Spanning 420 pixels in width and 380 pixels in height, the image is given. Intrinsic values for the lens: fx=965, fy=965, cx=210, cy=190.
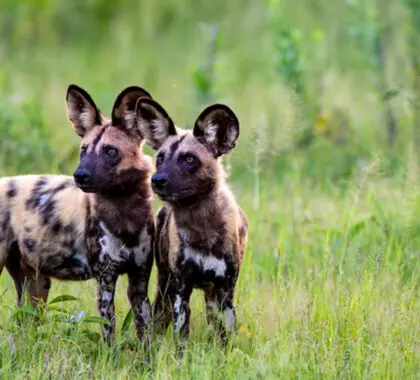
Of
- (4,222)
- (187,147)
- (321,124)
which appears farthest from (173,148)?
(321,124)

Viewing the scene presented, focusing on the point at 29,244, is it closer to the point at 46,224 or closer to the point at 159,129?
the point at 46,224

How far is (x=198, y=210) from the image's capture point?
4719 mm

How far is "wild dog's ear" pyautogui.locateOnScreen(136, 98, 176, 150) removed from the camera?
4754mm

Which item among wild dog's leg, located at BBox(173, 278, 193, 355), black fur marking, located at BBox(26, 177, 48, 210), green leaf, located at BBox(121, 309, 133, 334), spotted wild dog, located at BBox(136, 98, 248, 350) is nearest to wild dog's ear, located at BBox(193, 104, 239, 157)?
spotted wild dog, located at BBox(136, 98, 248, 350)

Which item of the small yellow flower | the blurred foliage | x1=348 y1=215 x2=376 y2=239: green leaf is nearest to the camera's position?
x1=348 y1=215 x2=376 y2=239: green leaf

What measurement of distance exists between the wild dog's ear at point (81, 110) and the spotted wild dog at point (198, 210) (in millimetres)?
326

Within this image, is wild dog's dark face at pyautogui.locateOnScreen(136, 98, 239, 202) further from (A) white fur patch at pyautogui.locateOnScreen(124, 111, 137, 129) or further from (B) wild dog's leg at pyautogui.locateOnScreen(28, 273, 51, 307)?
(B) wild dog's leg at pyautogui.locateOnScreen(28, 273, 51, 307)

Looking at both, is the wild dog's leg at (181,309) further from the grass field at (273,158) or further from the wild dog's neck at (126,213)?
the wild dog's neck at (126,213)

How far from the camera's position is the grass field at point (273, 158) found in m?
4.56

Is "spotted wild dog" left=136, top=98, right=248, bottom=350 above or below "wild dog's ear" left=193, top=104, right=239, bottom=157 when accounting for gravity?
below

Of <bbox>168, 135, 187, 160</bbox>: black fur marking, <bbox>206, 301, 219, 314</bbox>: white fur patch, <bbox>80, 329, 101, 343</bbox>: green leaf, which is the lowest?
<bbox>80, 329, 101, 343</bbox>: green leaf

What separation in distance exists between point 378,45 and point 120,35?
4.39 meters

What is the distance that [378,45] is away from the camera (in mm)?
8523

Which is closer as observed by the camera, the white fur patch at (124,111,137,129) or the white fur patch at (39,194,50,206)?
the white fur patch at (124,111,137,129)
